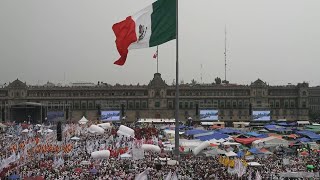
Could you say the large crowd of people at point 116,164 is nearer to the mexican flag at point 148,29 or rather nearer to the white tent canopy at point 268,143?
the white tent canopy at point 268,143

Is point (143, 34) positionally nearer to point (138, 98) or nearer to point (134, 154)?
point (134, 154)

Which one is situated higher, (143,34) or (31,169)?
(143,34)

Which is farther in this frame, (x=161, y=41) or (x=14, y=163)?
(x=14, y=163)

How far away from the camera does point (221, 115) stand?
89.1m

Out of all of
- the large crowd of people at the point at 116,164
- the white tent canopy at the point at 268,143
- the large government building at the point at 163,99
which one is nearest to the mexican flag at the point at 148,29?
the large crowd of people at the point at 116,164

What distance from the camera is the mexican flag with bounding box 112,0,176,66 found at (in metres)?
16.4

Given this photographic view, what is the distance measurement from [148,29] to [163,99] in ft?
239

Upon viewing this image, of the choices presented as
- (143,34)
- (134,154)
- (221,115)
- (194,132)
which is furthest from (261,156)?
(221,115)

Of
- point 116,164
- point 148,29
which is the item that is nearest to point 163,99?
point 116,164

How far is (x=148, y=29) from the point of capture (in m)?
16.8

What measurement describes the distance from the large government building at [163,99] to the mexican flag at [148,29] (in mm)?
71536

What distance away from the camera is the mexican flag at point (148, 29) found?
645 inches

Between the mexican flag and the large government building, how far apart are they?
71536 millimetres

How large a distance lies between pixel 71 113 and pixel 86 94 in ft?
14.6
